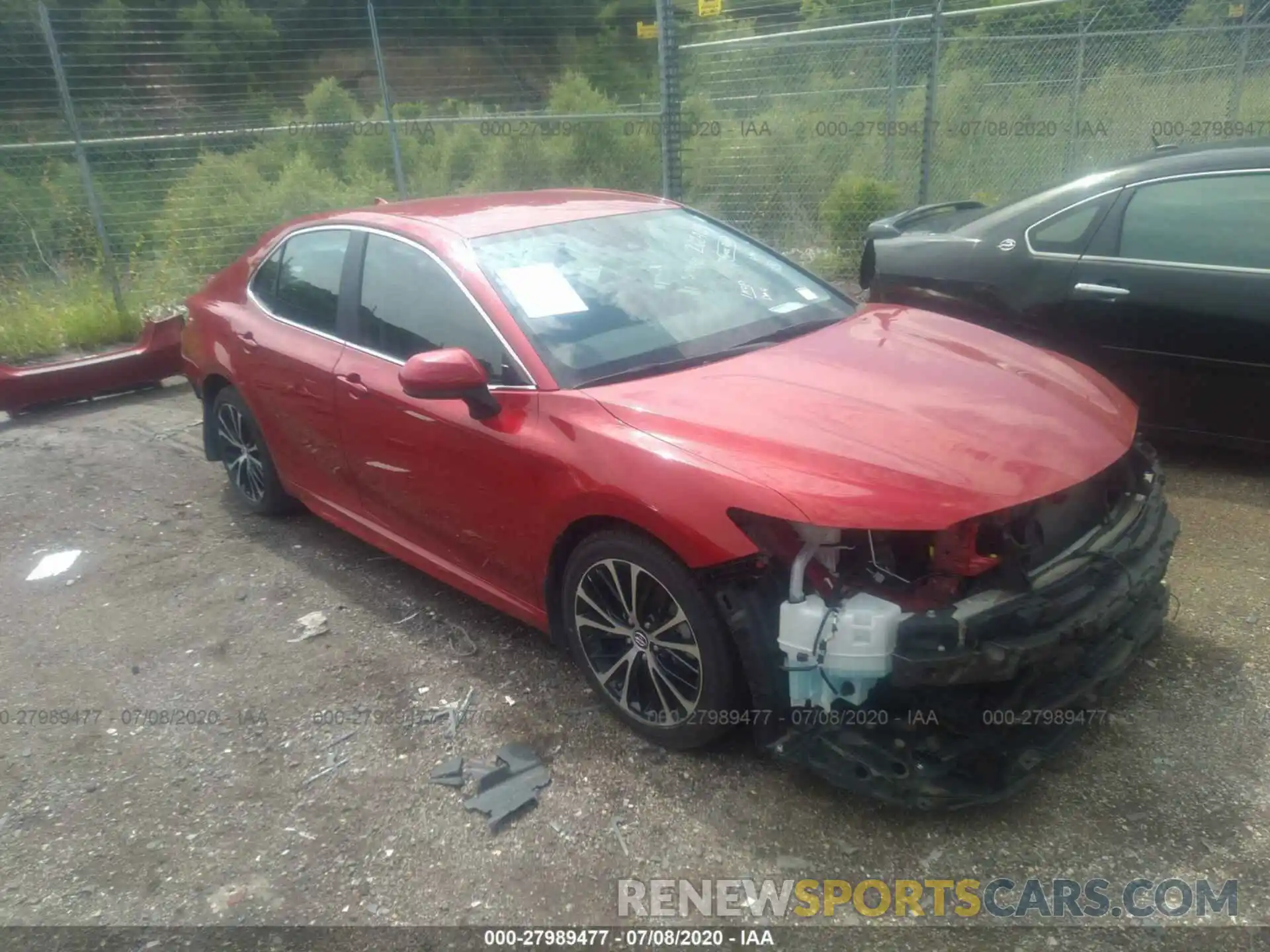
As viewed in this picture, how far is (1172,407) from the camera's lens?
4461 millimetres

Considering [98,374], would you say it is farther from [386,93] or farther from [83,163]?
[386,93]

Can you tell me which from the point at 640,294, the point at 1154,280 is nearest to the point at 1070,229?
the point at 1154,280

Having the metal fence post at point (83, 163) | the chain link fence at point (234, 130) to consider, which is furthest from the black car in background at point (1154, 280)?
the metal fence post at point (83, 163)

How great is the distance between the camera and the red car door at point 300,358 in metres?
4.01

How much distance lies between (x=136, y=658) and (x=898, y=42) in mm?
8055

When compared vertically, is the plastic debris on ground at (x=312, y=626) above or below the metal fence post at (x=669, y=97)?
below

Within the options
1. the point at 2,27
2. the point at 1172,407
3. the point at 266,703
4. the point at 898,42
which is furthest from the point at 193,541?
the point at 898,42

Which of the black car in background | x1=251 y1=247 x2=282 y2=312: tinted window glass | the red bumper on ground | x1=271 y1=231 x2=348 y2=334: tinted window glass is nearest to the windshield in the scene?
x1=271 y1=231 x2=348 y2=334: tinted window glass

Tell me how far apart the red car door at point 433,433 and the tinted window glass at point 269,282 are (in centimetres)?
79

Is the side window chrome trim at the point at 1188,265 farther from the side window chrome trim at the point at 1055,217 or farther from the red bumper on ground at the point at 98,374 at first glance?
the red bumper on ground at the point at 98,374

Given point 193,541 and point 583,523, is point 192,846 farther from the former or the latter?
point 193,541

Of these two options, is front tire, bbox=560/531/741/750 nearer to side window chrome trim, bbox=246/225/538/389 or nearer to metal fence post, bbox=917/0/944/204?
side window chrome trim, bbox=246/225/538/389

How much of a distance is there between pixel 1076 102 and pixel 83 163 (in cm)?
913

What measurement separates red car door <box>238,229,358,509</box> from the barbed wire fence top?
411 cm
